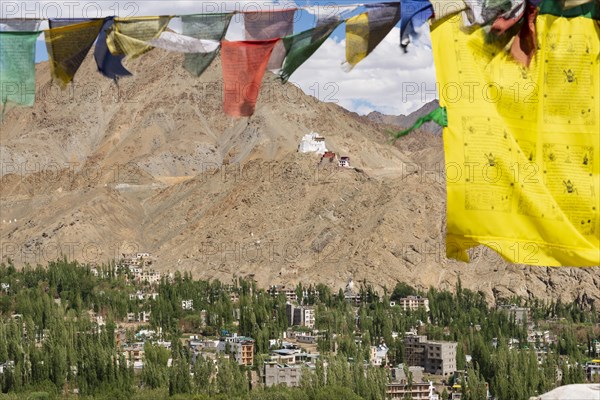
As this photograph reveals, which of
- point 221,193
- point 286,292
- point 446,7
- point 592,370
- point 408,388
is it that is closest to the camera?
point 446,7

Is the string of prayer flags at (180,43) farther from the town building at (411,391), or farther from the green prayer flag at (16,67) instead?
the town building at (411,391)

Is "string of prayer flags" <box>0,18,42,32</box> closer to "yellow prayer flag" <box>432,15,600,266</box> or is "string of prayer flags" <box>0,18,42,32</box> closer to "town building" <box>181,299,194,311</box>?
"yellow prayer flag" <box>432,15,600,266</box>

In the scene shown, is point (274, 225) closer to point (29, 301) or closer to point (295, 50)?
point (29, 301)

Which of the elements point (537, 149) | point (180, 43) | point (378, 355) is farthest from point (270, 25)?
point (378, 355)

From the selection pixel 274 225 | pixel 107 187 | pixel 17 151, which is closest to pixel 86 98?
pixel 17 151

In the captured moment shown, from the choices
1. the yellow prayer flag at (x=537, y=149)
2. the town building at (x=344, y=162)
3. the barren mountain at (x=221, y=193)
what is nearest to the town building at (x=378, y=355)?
the barren mountain at (x=221, y=193)

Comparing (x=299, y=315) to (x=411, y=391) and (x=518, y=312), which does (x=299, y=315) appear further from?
(x=411, y=391)
